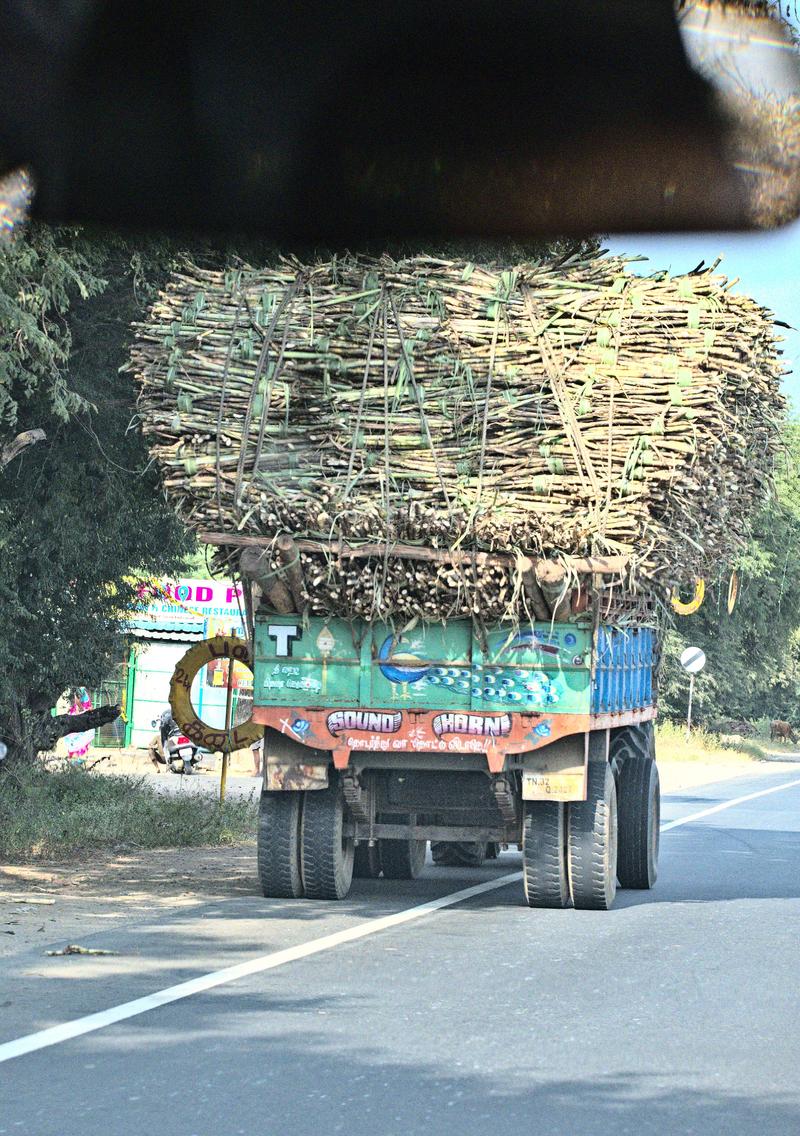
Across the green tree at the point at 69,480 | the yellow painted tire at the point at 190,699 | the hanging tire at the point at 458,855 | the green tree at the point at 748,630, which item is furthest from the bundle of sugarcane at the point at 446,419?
the green tree at the point at 748,630

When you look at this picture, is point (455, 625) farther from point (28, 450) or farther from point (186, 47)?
point (186, 47)

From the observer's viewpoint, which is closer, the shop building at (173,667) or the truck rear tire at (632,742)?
the truck rear tire at (632,742)

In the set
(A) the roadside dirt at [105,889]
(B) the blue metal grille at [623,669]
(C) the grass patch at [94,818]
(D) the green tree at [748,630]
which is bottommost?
(A) the roadside dirt at [105,889]

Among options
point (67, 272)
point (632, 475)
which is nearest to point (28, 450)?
point (67, 272)

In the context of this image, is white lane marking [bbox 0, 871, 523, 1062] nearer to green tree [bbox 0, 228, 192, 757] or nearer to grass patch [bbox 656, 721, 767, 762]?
green tree [bbox 0, 228, 192, 757]

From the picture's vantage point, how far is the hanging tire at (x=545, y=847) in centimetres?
1241

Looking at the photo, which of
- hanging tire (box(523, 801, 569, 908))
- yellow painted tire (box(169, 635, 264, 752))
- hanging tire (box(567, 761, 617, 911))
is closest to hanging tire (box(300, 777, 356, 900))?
hanging tire (box(523, 801, 569, 908))

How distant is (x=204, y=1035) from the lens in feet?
24.5

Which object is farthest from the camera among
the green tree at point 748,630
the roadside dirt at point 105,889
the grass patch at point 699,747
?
the green tree at point 748,630

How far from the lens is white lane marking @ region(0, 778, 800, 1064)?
287 inches

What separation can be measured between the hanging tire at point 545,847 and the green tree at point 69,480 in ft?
12.5

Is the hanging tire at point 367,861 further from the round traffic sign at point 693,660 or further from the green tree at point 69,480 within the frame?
the round traffic sign at point 693,660

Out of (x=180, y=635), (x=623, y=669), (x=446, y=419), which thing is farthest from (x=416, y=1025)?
(x=180, y=635)

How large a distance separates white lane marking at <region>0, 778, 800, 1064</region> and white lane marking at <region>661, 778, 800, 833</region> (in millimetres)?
9720
